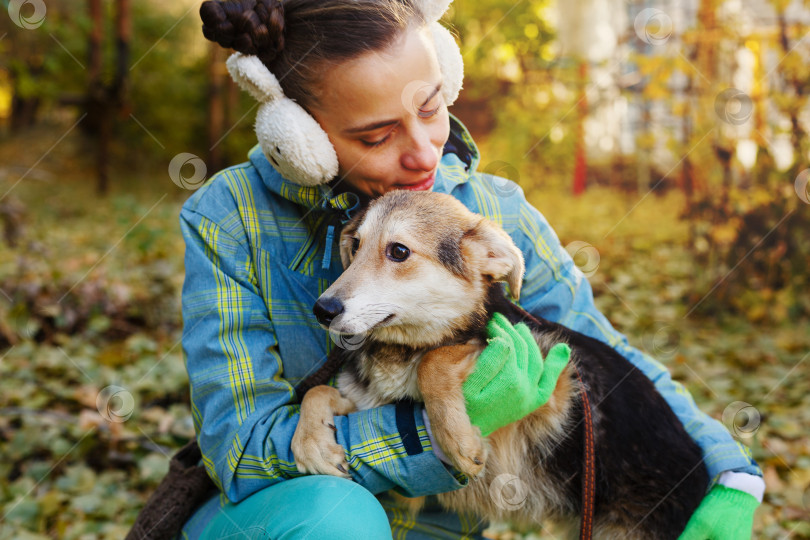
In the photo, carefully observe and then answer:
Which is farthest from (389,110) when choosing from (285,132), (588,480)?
(588,480)

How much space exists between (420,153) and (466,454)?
36.1 inches

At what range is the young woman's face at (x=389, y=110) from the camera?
1.86 meters

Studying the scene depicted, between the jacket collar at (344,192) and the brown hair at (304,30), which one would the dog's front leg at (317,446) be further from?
the brown hair at (304,30)

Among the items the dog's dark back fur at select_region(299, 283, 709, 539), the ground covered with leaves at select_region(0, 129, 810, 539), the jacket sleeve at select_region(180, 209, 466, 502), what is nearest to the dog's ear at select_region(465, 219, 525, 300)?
the dog's dark back fur at select_region(299, 283, 709, 539)

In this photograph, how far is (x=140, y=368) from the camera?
14.1 ft

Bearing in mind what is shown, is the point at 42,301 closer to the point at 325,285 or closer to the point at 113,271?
the point at 113,271

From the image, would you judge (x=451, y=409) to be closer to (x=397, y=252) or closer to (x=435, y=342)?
(x=435, y=342)

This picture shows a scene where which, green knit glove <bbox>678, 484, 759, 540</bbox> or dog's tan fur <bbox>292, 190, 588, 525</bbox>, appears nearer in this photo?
dog's tan fur <bbox>292, 190, 588, 525</bbox>

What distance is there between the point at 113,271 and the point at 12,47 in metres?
8.51

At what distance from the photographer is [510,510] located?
2074 millimetres

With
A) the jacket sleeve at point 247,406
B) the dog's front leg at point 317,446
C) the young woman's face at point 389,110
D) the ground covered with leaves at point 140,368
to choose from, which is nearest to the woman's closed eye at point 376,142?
the young woman's face at point 389,110

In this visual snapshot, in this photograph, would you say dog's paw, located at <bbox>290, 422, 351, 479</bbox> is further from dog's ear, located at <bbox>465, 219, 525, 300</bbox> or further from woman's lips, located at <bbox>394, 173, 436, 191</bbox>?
woman's lips, located at <bbox>394, 173, 436, 191</bbox>

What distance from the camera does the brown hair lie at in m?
1.85

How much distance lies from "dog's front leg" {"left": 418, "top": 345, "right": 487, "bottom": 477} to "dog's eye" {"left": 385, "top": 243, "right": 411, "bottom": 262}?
32cm
